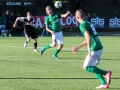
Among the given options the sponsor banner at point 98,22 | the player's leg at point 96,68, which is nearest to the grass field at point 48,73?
the player's leg at point 96,68

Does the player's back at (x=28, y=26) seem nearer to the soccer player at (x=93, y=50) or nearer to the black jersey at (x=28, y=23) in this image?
the black jersey at (x=28, y=23)

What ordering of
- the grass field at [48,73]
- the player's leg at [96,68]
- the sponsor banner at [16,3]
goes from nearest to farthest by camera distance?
the player's leg at [96,68], the grass field at [48,73], the sponsor banner at [16,3]

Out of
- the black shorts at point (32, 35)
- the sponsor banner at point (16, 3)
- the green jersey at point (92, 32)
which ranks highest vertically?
the green jersey at point (92, 32)

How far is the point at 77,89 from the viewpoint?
11.8 meters

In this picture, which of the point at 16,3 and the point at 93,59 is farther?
the point at 16,3

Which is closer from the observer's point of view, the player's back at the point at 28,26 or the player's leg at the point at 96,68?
the player's leg at the point at 96,68

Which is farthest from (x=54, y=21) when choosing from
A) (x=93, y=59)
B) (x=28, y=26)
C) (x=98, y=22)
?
(x=98, y=22)

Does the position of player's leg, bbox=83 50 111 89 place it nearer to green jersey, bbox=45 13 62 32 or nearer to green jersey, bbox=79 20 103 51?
green jersey, bbox=79 20 103 51

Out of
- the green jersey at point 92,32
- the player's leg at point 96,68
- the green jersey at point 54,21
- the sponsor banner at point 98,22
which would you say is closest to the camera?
the green jersey at point 92,32

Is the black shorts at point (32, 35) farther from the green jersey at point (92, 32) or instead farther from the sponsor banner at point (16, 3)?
the sponsor banner at point (16, 3)

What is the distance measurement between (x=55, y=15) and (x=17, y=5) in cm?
2603

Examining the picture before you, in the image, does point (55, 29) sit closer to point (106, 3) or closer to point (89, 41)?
point (89, 41)

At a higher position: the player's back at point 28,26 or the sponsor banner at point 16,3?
the player's back at point 28,26

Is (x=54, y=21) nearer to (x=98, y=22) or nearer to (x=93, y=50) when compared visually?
(x=93, y=50)
